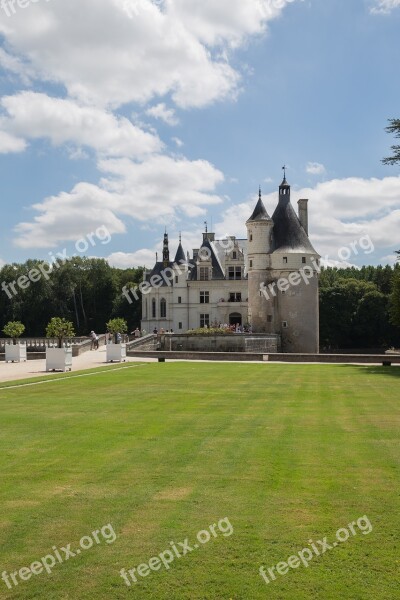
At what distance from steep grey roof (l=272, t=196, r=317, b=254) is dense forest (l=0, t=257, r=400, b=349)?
2034cm

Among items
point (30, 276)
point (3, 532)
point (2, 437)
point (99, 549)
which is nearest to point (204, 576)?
point (99, 549)

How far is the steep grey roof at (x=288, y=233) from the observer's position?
5703 cm

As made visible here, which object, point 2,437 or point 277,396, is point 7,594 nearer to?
point 2,437

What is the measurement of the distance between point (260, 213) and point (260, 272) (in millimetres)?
5420

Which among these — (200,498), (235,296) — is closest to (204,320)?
(235,296)

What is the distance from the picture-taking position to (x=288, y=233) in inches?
2266

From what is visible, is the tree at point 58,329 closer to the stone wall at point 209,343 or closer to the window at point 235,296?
the stone wall at point 209,343

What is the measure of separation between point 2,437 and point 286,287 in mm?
47121

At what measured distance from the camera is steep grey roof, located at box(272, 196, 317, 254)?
5703cm

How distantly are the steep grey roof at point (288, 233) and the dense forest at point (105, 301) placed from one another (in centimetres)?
2034

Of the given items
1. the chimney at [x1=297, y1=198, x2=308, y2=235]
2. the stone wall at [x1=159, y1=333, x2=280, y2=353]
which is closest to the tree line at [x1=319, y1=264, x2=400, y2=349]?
the chimney at [x1=297, y1=198, x2=308, y2=235]

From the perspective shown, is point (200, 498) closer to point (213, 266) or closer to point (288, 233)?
point (288, 233)

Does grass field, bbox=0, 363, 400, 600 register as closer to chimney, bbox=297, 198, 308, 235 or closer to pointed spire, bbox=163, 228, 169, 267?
chimney, bbox=297, 198, 308, 235

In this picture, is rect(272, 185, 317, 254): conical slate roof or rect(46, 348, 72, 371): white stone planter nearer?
rect(46, 348, 72, 371): white stone planter
